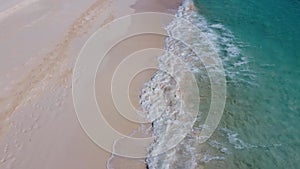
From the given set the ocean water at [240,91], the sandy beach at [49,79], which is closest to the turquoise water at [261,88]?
the ocean water at [240,91]

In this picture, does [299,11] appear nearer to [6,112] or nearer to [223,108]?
[223,108]

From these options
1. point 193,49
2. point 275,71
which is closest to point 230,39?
point 193,49

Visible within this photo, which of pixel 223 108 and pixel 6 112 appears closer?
pixel 6 112

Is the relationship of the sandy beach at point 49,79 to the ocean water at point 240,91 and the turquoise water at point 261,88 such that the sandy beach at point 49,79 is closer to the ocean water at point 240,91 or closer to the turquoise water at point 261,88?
the ocean water at point 240,91

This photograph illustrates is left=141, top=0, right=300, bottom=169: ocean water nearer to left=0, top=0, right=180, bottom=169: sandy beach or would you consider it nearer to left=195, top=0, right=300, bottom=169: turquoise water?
left=195, top=0, right=300, bottom=169: turquoise water

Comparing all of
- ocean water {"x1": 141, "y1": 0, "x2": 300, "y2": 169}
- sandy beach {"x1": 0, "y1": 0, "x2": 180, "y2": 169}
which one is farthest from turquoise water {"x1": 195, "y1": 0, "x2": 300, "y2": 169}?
sandy beach {"x1": 0, "y1": 0, "x2": 180, "y2": 169}

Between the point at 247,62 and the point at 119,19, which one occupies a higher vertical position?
the point at 119,19

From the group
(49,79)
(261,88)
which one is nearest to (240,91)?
(261,88)
